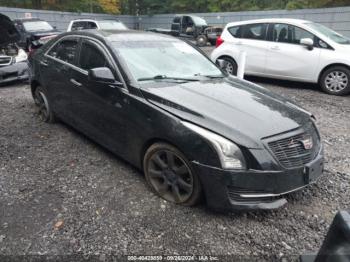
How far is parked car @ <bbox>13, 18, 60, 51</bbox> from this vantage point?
12992mm

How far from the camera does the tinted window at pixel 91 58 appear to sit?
150 inches

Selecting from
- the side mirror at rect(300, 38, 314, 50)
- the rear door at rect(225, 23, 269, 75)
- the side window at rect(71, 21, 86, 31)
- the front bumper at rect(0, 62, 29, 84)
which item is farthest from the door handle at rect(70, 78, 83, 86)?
the side window at rect(71, 21, 86, 31)

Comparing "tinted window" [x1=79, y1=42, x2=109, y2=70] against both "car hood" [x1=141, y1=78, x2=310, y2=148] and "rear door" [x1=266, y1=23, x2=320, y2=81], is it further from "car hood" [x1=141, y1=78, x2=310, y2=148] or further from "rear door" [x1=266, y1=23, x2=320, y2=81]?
"rear door" [x1=266, y1=23, x2=320, y2=81]

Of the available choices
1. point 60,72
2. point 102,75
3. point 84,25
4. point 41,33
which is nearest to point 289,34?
point 60,72

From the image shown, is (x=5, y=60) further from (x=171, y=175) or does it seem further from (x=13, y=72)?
(x=171, y=175)

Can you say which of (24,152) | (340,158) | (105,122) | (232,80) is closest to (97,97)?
(105,122)

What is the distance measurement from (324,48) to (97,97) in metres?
5.82

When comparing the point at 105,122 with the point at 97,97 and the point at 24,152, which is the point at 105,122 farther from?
the point at 24,152

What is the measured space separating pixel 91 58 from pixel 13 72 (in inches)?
194

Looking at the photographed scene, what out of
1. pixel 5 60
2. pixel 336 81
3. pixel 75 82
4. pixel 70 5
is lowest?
pixel 336 81

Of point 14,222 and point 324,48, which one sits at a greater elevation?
point 324,48

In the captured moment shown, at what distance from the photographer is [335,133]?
5160 mm

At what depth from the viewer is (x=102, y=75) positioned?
11.4 ft

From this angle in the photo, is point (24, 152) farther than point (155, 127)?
Yes
